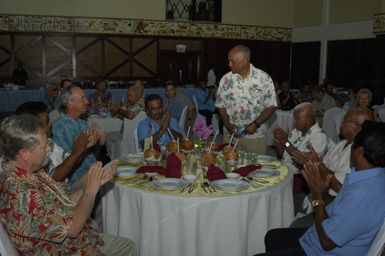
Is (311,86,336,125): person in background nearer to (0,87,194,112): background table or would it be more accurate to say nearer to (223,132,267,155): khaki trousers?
(223,132,267,155): khaki trousers

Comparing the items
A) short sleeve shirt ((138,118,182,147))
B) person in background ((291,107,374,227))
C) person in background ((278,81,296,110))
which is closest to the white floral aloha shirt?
short sleeve shirt ((138,118,182,147))

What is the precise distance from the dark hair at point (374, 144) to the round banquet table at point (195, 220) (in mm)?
848

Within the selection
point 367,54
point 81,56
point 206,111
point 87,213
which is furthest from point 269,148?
point 81,56

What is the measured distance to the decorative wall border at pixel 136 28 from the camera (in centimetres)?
1404

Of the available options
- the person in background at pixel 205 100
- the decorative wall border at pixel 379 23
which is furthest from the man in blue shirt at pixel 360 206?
the decorative wall border at pixel 379 23

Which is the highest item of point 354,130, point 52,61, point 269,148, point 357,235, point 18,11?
point 18,11

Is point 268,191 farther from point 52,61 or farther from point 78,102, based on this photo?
point 52,61

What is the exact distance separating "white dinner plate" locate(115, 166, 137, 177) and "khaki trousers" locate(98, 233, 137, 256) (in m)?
0.50

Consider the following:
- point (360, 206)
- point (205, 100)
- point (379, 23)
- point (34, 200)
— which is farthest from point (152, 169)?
point (379, 23)

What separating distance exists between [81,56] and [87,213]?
13822 millimetres

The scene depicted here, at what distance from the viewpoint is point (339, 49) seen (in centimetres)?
1459

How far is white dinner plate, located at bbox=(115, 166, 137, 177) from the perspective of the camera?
3.02m

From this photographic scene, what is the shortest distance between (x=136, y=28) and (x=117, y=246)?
13537 mm

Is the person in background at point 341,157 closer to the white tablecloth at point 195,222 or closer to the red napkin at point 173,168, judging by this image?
the white tablecloth at point 195,222
